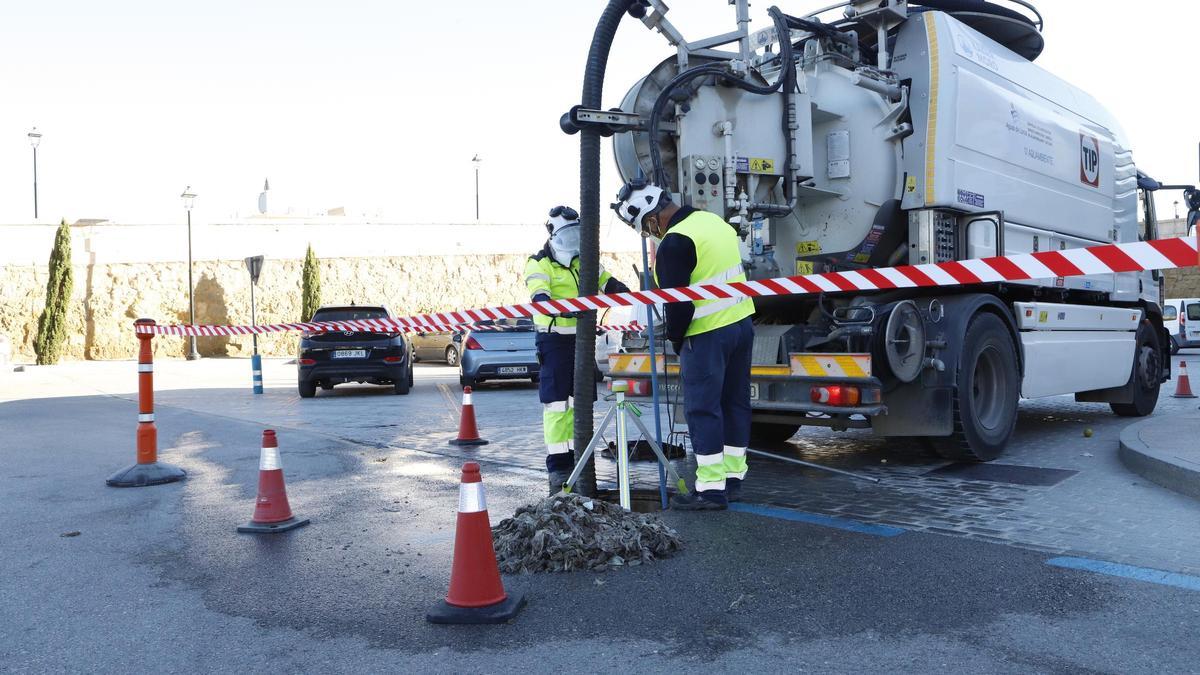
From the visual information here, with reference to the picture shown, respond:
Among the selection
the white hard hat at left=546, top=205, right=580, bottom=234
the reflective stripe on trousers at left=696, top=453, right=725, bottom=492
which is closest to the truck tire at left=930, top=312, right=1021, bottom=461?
the reflective stripe on trousers at left=696, top=453, right=725, bottom=492

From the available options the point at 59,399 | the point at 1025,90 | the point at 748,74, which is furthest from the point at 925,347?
the point at 59,399

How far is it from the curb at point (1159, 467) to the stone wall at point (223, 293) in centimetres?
3637

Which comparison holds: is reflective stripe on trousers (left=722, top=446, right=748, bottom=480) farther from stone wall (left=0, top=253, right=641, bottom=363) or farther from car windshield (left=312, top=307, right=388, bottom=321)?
stone wall (left=0, top=253, right=641, bottom=363)

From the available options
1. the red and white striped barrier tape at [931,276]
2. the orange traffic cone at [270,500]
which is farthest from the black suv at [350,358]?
the orange traffic cone at [270,500]

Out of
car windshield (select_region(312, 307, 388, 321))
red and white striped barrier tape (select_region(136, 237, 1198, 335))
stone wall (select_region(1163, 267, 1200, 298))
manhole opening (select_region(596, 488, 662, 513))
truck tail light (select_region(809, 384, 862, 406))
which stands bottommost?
manhole opening (select_region(596, 488, 662, 513))

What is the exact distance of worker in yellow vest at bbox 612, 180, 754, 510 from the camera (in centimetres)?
534

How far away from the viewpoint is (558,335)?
6543 mm

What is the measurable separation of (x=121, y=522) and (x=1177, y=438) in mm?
Answer: 7143

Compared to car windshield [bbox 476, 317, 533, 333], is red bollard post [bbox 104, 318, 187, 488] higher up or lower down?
lower down

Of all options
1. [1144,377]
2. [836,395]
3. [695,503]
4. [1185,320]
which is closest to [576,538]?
[695,503]

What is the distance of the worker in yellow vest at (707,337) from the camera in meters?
5.34

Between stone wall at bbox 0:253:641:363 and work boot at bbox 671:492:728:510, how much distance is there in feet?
119

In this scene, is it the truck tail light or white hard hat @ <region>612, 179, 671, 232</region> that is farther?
the truck tail light

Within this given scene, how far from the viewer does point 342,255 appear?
42.0 metres
